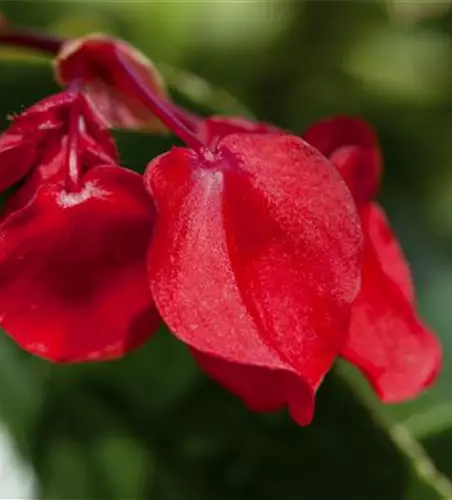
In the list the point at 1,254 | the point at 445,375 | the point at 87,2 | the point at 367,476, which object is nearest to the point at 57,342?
the point at 1,254

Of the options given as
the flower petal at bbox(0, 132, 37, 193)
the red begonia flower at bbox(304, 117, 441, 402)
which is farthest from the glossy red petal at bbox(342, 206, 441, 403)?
the flower petal at bbox(0, 132, 37, 193)

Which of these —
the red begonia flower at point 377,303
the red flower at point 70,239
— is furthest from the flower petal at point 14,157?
the red begonia flower at point 377,303

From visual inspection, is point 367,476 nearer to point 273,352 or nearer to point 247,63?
point 273,352

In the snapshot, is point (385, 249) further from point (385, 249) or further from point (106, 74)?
point (106, 74)

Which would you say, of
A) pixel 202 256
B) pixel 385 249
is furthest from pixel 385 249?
pixel 202 256

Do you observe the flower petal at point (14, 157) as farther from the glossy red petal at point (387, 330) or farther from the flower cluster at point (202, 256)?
the glossy red petal at point (387, 330)

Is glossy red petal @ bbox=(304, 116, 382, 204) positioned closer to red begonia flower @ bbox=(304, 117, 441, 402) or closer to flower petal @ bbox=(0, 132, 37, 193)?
red begonia flower @ bbox=(304, 117, 441, 402)
